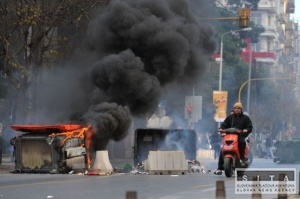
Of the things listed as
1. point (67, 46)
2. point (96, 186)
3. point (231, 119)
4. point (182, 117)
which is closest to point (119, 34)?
point (67, 46)

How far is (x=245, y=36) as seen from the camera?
89812 millimetres

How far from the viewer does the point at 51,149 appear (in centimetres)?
2827

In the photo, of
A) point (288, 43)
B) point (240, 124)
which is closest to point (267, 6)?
point (288, 43)

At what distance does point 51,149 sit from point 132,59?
7.64m

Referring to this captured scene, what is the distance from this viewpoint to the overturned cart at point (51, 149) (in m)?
28.2

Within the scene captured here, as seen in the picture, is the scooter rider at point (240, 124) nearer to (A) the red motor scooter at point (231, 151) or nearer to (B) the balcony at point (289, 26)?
(A) the red motor scooter at point (231, 151)

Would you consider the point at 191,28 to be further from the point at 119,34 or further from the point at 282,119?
the point at 282,119

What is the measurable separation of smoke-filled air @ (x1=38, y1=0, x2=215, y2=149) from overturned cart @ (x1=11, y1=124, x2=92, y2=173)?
4.38 meters

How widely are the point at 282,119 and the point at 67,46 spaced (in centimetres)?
6698

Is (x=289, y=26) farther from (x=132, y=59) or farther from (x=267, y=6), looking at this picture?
(x=132, y=59)

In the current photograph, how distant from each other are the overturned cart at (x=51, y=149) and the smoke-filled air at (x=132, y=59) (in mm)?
4383

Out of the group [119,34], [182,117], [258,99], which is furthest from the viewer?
[258,99]

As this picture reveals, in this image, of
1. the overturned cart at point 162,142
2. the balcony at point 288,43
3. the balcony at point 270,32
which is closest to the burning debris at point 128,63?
the overturned cart at point 162,142

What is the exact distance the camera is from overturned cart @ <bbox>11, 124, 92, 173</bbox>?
92.4 feet
